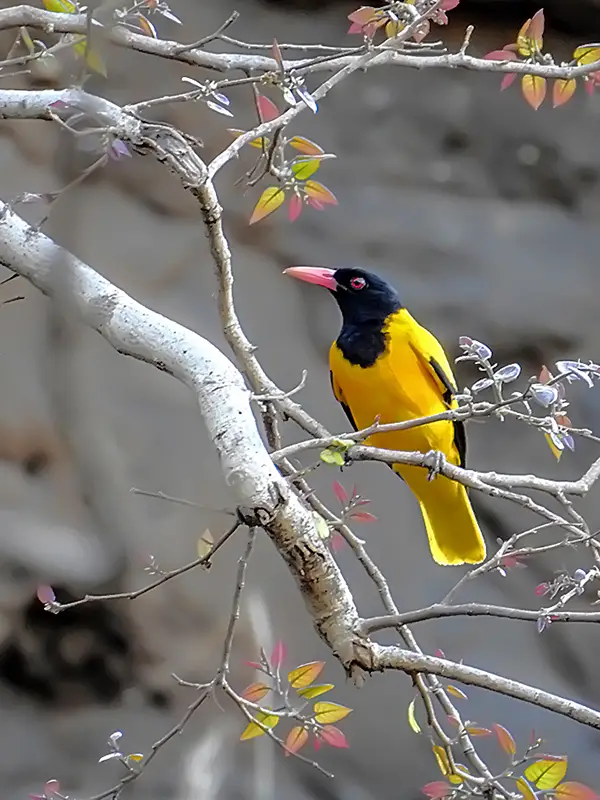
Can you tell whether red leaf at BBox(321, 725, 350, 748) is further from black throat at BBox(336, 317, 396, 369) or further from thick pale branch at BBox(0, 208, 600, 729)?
black throat at BBox(336, 317, 396, 369)

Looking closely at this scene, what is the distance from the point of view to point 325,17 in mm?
3312

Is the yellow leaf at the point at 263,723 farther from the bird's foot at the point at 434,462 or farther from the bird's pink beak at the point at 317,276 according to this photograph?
the bird's pink beak at the point at 317,276

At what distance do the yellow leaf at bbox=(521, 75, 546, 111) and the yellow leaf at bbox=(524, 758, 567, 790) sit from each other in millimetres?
831

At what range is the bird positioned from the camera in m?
1.83

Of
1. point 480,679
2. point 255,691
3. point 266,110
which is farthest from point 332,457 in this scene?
point 266,110

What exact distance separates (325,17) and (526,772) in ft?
9.84

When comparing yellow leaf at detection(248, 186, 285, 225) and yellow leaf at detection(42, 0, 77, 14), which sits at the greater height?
yellow leaf at detection(42, 0, 77, 14)

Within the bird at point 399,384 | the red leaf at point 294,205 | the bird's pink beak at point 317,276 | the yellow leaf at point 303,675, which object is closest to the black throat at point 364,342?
the bird at point 399,384

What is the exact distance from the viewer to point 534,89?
122 centimetres

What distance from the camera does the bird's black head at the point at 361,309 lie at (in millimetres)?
1849

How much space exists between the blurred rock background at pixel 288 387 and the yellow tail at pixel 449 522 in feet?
3.02

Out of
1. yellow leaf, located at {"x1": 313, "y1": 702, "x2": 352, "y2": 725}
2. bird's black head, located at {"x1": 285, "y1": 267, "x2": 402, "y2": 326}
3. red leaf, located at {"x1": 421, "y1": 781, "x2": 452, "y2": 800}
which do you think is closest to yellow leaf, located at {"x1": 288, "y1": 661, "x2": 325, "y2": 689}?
yellow leaf, located at {"x1": 313, "y1": 702, "x2": 352, "y2": 725}

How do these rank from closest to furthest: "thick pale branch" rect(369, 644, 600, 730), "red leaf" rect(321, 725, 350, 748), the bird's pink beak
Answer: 1. "thick pale branch" rect(369, 644, 600, 730)
2. "red leaf" rect(321, 725, 350, 748)
3. the bird's pink beak

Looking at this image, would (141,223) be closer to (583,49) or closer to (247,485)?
(583,49)
